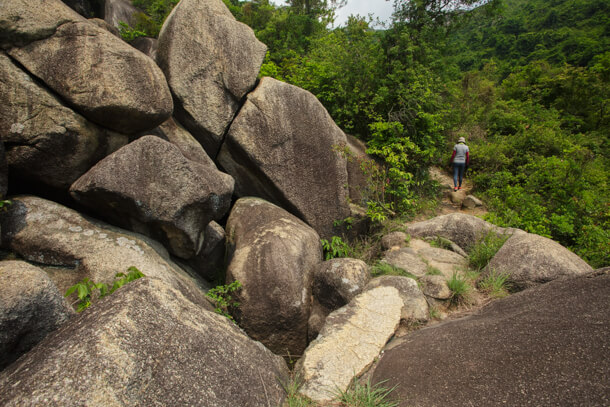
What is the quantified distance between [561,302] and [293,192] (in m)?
4.66

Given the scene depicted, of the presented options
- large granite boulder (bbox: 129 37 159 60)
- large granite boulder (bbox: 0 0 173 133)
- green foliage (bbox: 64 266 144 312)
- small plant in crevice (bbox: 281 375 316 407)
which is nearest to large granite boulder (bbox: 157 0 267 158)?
large granite boulder (bbox: 129 37 159 60)

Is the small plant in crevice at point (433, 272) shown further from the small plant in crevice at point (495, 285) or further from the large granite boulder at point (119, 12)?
the large granite boulder at point (119, 12)

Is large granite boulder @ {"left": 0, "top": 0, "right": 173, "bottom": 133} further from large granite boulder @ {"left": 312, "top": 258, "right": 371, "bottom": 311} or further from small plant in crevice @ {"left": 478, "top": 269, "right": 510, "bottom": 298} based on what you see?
small plant in crevice @ {"left": 478, "top": 269, "right": 510, "bottom": 298}

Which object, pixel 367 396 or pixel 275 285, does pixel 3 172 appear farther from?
pixel 367 396

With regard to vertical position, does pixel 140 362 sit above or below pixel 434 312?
above

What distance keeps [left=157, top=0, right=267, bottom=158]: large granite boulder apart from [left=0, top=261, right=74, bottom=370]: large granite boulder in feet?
14.5

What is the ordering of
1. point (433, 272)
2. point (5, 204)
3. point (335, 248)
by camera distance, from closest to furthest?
point (5, 204) < point (433, 272) < point (335, 248)

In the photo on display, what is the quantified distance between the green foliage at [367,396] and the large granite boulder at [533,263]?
2.76 meters

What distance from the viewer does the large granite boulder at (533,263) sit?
4188 mm

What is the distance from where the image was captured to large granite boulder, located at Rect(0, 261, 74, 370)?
1.89 metres

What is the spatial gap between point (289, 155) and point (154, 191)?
Result: 2877 mm

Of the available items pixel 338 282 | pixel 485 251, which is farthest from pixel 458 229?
pixel 338 282

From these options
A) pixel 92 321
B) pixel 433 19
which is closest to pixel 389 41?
pixel 433 19

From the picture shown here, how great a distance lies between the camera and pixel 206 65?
6.01 m
